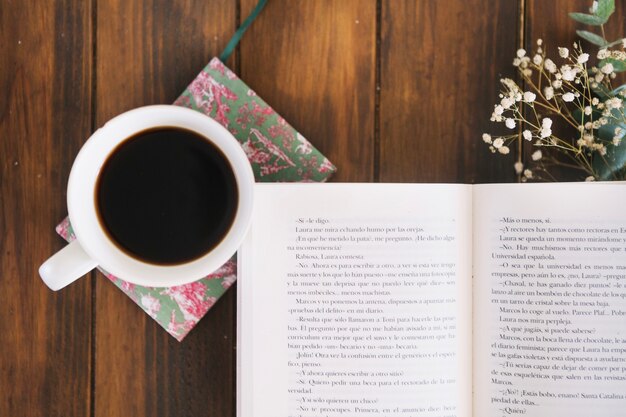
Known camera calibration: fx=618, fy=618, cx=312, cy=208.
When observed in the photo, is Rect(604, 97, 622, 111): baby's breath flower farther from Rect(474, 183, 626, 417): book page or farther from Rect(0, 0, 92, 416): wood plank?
Rect(0, 0, 92, 416): wood plank

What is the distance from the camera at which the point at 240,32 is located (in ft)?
2.05

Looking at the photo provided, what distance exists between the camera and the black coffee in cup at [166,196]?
56 centimetres

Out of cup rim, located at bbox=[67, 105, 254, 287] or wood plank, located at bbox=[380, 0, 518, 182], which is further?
wood plank, located at bbox=[380, 0, 518, 182]

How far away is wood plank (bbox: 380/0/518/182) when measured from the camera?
24.9 inches

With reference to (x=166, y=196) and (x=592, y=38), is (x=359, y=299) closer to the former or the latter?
(x=166, y=196)

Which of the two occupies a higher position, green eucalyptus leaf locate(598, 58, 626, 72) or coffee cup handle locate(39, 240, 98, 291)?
green eucalyptus leaf locate(598, 58, 626, 72)

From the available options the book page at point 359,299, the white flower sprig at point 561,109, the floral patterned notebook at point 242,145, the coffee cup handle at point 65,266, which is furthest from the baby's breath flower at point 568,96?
the coffee cup handle at point 65,266

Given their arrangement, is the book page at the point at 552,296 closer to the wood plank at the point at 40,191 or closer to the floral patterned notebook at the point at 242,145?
the floral patterned notebook at the point at 242,145

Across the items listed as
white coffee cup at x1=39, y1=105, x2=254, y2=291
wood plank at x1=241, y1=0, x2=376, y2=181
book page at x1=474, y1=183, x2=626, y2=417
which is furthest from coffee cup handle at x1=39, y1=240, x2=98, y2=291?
book page at x1=474, y1=183, x2=626, y2=417

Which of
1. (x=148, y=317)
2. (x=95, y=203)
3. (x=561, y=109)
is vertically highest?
(x=561, y=109)

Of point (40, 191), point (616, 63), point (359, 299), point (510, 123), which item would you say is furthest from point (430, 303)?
point (40, 191)

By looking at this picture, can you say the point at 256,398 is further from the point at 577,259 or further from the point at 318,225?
the point at 577,259

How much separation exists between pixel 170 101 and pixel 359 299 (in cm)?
28

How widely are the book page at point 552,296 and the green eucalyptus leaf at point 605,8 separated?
0.18 metres
